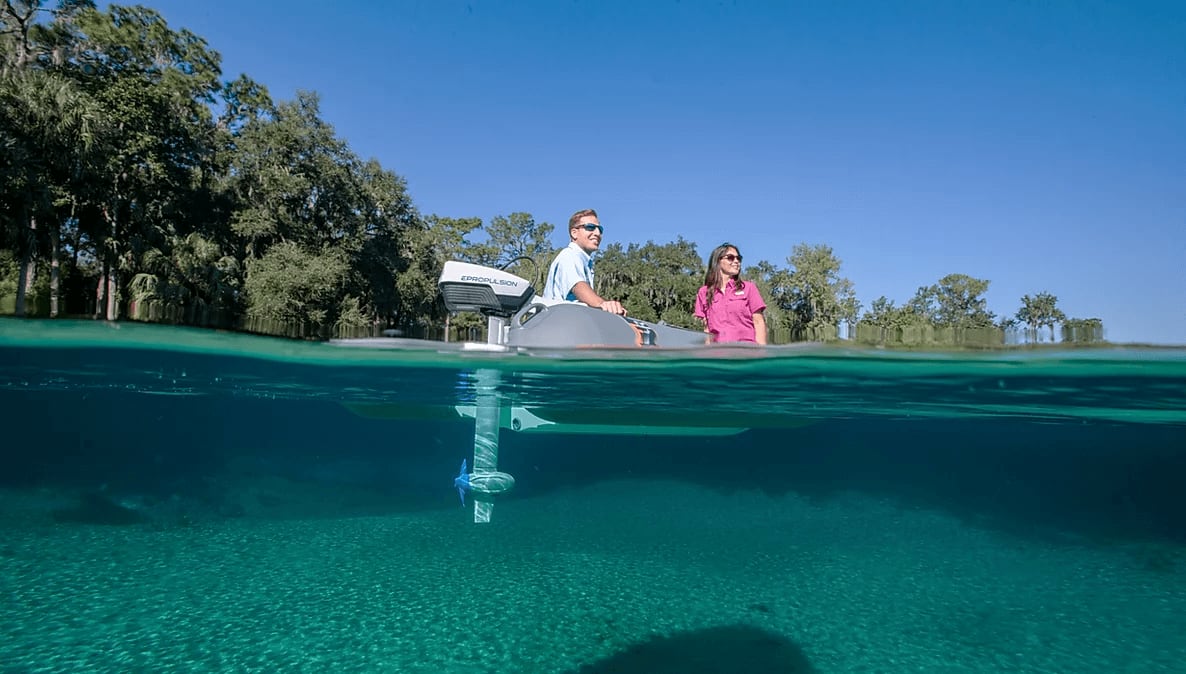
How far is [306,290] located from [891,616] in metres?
32.0

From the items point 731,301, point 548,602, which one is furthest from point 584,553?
point 731,301

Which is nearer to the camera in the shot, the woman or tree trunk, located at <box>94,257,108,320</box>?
the woman

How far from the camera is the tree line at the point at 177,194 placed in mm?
25516

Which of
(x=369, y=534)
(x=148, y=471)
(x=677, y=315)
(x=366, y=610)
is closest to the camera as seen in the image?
(x=366, y=610)

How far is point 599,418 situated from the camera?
15203 millimetres

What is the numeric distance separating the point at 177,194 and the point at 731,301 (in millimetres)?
36583

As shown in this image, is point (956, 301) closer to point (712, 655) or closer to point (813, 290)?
point (813, 290)

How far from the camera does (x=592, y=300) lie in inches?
232

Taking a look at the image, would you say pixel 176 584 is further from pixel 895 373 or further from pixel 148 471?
pixel 148 471

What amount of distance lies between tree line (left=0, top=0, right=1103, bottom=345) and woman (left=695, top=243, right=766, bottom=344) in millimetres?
15213

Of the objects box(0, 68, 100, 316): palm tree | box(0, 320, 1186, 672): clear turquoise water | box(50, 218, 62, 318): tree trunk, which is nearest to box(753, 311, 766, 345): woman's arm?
box(0, 320, 1186, 672): clear turquoise water

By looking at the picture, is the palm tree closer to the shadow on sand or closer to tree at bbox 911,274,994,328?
the shadow on sand

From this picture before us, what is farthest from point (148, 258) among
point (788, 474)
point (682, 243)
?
point (682, 243)

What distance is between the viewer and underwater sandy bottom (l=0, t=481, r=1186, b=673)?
5.95m
